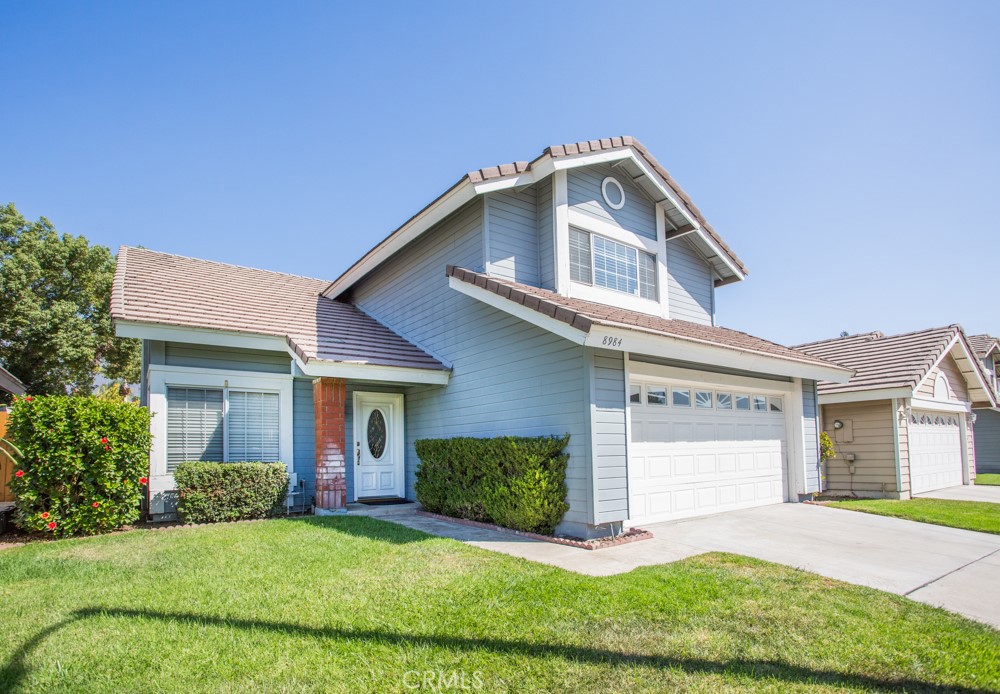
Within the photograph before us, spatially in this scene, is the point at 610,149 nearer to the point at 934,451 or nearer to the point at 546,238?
the point at 546,238

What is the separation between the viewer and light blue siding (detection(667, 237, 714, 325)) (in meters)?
12.1

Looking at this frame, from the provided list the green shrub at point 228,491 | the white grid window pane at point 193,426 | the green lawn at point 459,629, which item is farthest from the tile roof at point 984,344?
the white grid window pane at point 193,426

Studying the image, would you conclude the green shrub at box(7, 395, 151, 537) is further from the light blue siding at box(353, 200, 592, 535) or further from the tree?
the tree

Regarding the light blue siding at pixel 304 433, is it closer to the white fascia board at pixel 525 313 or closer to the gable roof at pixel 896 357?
the white fascia board at pixel 525 313

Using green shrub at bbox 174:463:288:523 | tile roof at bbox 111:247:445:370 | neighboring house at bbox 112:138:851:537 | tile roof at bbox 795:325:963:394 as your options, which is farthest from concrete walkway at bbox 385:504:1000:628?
tile roof at bbox 795:325:963:394

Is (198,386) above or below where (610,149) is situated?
below

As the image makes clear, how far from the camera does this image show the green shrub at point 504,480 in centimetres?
772

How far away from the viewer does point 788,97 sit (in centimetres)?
935

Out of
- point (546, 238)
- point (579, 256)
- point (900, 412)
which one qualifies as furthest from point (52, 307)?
point (900, 412)

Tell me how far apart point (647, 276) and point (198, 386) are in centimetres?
885

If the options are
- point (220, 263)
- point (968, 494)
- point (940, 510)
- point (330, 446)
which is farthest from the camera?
point (220, 263)

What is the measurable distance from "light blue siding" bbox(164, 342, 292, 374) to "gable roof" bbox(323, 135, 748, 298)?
3.13m

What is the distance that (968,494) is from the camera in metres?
13.7

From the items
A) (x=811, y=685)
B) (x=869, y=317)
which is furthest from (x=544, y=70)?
(x=869, y=317)
